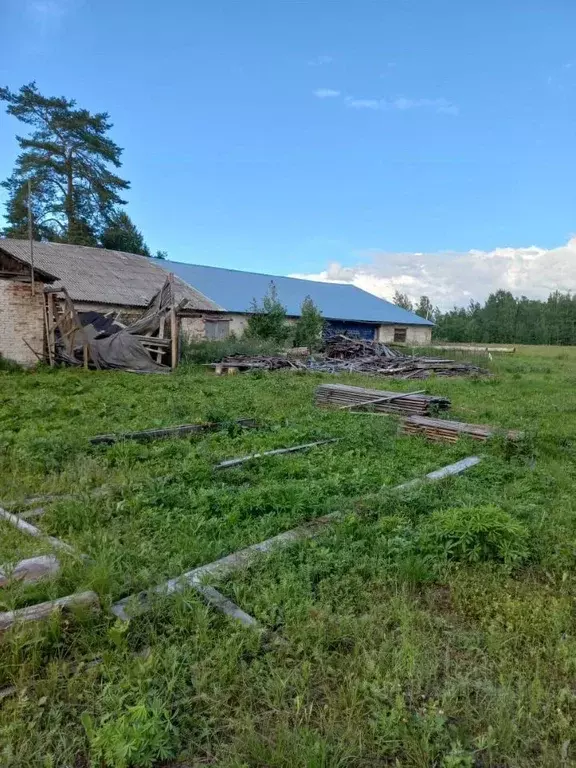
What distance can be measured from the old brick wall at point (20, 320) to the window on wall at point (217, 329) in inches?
374

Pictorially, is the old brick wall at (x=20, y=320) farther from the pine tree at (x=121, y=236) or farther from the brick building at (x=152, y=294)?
the pine tree at (x=121, y=236)

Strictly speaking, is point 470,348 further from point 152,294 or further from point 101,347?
point 101,347

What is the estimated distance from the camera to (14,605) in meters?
2.80

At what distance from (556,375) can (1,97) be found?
118 feet

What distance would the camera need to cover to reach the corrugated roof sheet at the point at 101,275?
2238 centimetres

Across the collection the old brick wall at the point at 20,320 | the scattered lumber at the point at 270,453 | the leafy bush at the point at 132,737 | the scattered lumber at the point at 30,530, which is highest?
the old brick wall at the point at 20,320

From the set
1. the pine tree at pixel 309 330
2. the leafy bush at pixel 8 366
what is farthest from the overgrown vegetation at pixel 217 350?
the leafy bush at pixel 8 366

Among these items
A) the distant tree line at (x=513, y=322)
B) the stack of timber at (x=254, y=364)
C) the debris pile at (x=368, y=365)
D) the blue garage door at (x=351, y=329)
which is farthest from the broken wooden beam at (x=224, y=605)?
the distant tree line at (x=513, y=322)

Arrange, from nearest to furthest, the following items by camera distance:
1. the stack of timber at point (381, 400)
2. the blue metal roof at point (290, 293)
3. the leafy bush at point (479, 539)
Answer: the leafy bush at point (479, 539) → the stack of timber at point (381, 400) → the blue metal roof at point (290, 293)

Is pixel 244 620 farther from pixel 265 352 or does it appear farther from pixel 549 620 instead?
pixel 265 352

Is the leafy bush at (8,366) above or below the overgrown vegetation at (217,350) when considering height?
below

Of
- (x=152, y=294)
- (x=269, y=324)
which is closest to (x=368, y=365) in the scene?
(x=269, y=324)

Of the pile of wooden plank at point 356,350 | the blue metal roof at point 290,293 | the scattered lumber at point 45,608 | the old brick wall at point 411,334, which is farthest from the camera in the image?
the old brick wall at point 411,334

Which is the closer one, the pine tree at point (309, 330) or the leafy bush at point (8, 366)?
the leafy bush at point (8, 366)
